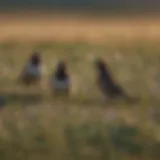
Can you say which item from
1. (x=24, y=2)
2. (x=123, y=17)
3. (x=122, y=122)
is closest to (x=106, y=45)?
(x=123, y=17)

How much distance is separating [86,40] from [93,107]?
379mm

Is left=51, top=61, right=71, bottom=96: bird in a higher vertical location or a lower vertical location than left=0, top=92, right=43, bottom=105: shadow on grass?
higher

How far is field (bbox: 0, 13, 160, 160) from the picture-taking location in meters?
0.90

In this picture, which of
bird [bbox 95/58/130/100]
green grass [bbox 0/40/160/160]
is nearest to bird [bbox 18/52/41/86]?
green grass [bbox 0/40/160/160]

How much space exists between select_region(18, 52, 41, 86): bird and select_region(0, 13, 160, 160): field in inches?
0.9

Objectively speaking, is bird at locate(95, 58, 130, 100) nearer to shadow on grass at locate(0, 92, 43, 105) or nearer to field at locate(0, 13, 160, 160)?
field at locate(0, 13, 160, 160)

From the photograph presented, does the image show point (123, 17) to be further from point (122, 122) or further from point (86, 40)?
point (122, 122)

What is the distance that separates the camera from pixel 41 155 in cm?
87

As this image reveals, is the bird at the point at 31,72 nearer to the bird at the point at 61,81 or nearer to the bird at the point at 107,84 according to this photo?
the bird at the point at 61,81

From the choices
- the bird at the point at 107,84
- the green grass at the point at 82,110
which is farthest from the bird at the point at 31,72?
the bird at the point at 107,84

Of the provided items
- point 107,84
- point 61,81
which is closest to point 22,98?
point 61,81

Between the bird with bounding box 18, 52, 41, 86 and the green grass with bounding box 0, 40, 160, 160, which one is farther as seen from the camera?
the bird with bounding box 18, 52, 41, 86

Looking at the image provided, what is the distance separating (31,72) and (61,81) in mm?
97

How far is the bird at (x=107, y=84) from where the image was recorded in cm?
111
